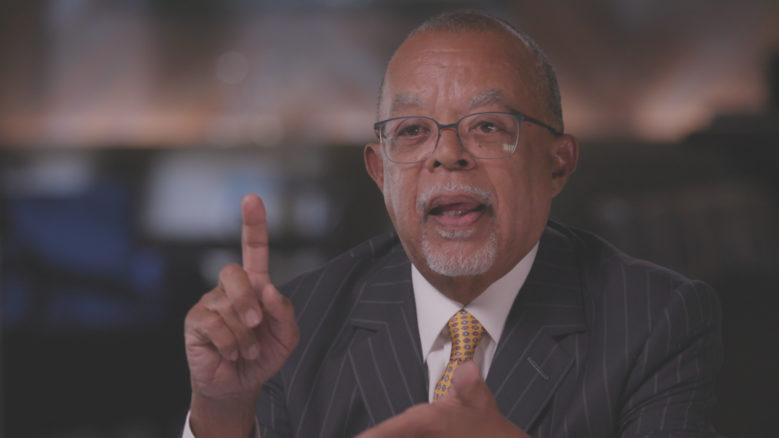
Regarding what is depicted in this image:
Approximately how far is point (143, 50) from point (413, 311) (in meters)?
2.94

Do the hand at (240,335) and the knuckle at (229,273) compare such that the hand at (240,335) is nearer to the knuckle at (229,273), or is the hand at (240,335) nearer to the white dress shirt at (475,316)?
the knuckle at (229,273)

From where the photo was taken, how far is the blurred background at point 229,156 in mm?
3309

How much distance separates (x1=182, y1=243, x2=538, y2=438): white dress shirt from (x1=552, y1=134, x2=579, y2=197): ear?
5.7 inches

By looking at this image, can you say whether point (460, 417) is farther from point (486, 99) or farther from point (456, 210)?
point (486, 99)

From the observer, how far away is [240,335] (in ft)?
3.32

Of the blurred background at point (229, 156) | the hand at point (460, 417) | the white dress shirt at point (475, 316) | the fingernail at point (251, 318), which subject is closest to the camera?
the hand at point (460, 417)

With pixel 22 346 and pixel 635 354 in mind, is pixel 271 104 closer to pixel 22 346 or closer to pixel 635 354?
pixel 22 346

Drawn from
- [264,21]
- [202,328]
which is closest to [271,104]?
[264,21]

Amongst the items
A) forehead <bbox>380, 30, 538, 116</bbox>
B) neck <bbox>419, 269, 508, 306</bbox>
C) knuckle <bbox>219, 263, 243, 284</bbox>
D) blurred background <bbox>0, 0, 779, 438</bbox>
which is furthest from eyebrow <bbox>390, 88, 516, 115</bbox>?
blurred background <bbox>0, 0, 779, 438</bbox>

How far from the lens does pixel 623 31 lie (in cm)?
341

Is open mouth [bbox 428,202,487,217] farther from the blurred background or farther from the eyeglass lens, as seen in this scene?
the blurred background

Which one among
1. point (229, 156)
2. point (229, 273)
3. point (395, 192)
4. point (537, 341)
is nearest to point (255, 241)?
point (229, 273)

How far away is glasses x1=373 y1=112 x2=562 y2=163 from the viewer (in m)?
1.12

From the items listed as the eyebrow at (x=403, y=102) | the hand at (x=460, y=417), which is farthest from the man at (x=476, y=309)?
the hand at (x=460, y=417)
